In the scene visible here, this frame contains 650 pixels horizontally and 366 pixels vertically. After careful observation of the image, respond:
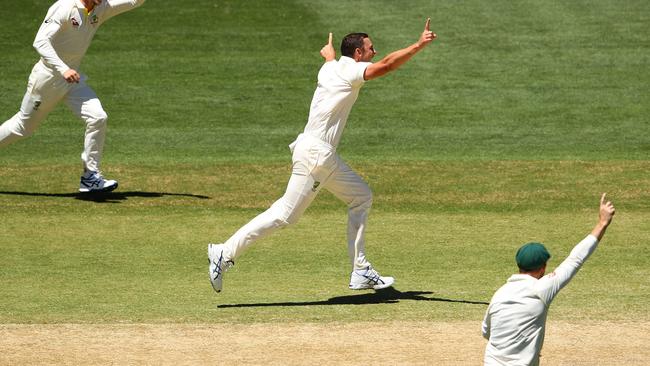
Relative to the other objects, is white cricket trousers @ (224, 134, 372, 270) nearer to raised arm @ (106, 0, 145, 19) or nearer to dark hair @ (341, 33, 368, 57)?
dark hair @ (341, 33, 368, 57)

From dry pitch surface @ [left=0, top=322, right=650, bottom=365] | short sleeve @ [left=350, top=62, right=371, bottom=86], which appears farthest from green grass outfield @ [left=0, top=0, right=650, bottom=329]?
short sleeve @ [left=350, top=62, right=371, bottom=86]

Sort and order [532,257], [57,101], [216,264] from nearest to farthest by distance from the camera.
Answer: [532,257] → [216,264] → [57,101]

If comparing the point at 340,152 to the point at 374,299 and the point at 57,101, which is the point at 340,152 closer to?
the point at 57,101

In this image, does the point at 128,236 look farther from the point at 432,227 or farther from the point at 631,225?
the point at 631,225

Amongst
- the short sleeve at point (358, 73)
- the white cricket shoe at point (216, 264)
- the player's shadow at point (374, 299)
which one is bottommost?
the player's shadow at point (374, 299)

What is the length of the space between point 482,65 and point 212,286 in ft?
39.9

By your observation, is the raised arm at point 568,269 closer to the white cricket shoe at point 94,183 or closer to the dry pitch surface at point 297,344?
the dry pitch surface at point 297,344

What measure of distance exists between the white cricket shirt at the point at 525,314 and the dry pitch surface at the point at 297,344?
5.85 ft

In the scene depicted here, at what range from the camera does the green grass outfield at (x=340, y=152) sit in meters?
12.0

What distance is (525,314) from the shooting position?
8.05 meters

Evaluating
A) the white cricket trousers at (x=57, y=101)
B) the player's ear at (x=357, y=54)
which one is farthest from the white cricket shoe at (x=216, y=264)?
the white cricket trousers at (x=57, y=101)

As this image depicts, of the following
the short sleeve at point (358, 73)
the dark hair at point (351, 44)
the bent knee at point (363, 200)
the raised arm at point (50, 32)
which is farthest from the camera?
the raised arm at point (50, 32)

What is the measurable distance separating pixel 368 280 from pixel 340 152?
722 centimetres

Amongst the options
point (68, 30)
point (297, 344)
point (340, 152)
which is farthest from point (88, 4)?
point (297, 344)
